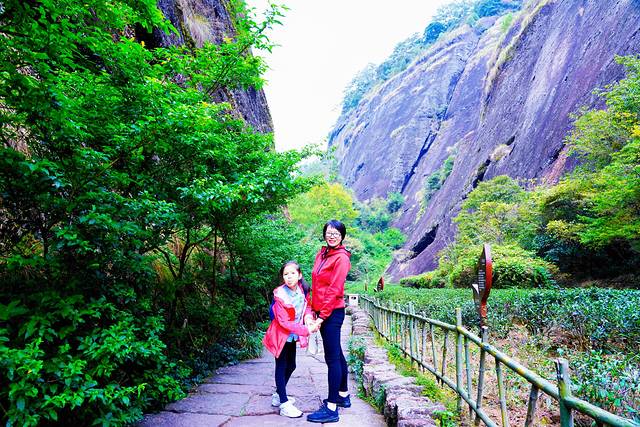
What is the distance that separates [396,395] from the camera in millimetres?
3262

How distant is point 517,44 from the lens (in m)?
27.0

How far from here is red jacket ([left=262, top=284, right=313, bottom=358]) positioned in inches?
132

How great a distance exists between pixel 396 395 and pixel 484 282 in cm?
141

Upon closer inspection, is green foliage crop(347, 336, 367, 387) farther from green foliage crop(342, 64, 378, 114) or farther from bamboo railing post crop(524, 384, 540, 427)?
green foliage crop(342, 64, 378, 114)

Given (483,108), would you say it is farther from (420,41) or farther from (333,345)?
(420,41)

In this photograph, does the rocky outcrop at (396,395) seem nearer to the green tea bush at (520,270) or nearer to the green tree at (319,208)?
the green tea bush at (520,270)

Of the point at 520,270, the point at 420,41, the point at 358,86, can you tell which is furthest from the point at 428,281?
the point at 358,86

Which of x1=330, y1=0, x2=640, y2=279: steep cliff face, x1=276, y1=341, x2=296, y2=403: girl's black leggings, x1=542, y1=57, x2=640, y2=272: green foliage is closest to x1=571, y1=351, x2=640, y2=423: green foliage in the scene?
x1=276, y1=341, x2=296, y2=403: girl's black leggings

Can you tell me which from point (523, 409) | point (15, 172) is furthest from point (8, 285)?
point (523, 409)

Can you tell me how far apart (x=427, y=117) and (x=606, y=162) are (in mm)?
41520

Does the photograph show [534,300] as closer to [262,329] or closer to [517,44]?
[262,329]

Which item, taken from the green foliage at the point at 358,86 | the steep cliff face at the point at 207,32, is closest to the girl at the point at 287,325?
the steep cliff face at the point at 207,32

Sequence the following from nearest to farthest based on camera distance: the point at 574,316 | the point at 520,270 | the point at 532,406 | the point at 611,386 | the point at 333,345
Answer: the point at 532,406 → the point at 611,386 → the point at 333,345 → the point at 574,316 → the point at 520,270

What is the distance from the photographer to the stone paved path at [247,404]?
338cm
